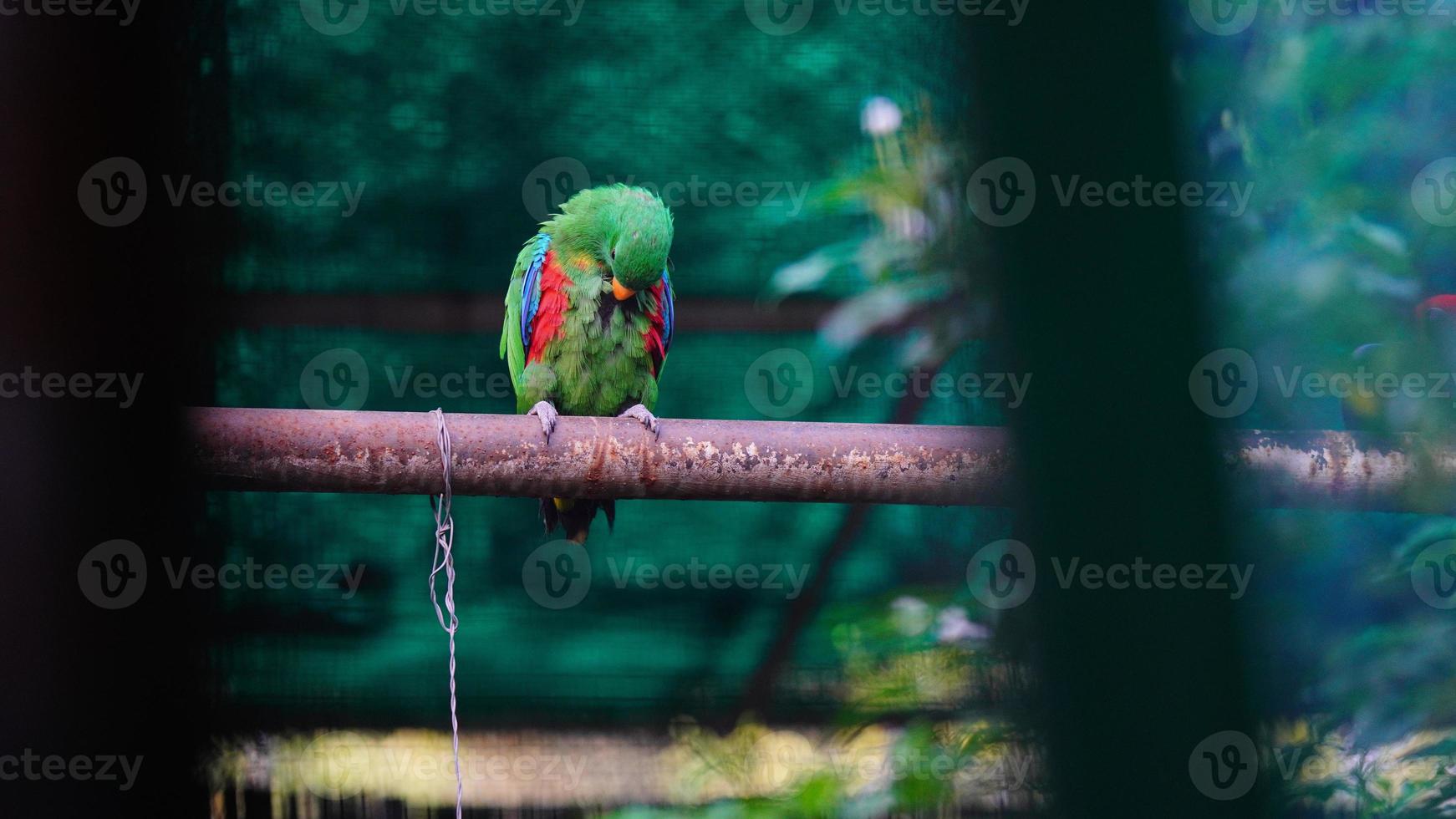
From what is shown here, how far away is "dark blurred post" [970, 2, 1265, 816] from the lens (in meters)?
0.53

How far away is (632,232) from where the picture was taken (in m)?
1.72

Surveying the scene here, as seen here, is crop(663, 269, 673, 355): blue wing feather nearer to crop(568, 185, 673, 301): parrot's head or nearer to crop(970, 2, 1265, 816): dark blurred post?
crop(568, 185, 673, 301): parrot's head

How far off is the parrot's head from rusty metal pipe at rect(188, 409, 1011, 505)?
0.50 m

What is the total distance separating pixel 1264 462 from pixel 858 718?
2.44 feet

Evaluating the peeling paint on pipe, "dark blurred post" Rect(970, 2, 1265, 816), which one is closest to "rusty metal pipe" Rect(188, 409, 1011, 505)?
the peeling paint on pipe

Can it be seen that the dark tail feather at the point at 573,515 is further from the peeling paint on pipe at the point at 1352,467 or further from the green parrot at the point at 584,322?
the peeling paint on pipe at the point at 1352,467

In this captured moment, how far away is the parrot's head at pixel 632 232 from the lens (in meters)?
1.72

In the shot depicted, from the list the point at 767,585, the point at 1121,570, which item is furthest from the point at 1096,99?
the point at 767,585

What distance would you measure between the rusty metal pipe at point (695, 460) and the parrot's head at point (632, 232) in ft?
1.56

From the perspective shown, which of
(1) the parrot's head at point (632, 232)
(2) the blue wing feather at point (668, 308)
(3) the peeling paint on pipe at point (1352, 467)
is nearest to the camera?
(3) the peeling paint on pipe at point (1352, 467)

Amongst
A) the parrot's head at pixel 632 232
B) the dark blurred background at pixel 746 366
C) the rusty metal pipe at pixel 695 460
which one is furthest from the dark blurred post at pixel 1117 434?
the parrot's head at pixel 632 232

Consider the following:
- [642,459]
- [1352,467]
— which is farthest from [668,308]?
[1352,467]

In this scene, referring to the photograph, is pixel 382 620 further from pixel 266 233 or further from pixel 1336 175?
A: pixel 1336 175

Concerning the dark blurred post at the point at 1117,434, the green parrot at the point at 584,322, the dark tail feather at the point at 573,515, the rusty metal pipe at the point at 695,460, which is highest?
the green parrot at the point at 584,322
